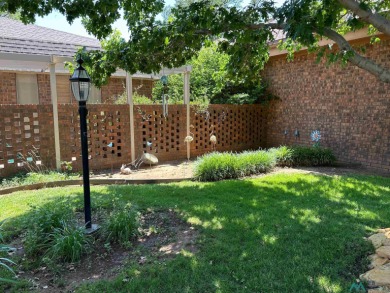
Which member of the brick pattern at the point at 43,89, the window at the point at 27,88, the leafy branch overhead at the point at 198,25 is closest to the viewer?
the leafy branch overhead at the point at 198,25

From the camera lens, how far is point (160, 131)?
30.9 ft

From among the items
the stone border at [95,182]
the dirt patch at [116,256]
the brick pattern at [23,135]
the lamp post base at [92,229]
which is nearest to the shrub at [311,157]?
the stone border at [95,182]

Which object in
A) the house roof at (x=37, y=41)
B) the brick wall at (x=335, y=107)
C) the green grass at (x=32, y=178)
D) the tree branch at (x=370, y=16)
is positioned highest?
the house roof at (x=37, y=41)

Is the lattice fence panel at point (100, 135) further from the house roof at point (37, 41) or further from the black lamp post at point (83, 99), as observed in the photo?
the black lamp post at point (83, 99)

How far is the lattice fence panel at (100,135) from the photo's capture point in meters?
7.75

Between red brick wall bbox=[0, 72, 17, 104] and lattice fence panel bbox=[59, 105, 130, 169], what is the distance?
4.39 meters

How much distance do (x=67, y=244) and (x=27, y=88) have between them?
947 cm

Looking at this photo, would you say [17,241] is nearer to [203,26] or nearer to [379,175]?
[203,26]

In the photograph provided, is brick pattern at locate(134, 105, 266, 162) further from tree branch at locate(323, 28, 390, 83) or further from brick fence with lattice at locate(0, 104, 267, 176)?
tree branch at locate(323, 28, 390, 83)

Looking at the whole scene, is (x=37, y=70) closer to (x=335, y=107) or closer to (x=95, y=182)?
(x=95, y=182)

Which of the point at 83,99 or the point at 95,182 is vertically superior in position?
the point at 83,99

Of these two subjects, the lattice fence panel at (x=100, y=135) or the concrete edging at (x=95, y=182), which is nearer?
the concrete edging at (x=95, y=182)

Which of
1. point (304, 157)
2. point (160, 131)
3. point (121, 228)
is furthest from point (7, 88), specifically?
point (304, 157)

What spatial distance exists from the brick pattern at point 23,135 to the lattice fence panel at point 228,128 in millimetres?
4415
